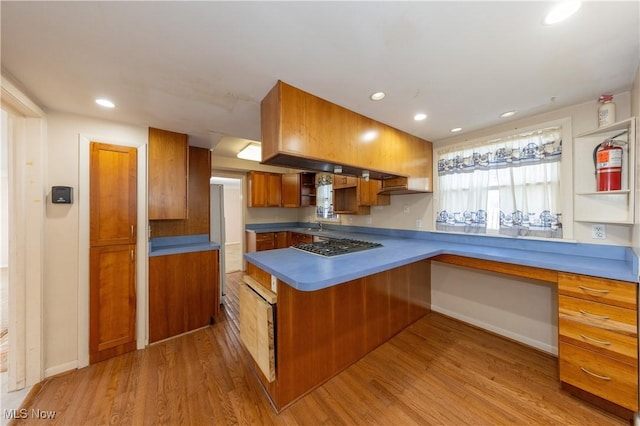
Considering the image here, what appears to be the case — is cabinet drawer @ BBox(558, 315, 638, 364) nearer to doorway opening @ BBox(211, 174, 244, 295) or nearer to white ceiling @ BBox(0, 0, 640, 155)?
white ceiling @ BBox(0, 0, 640, 155)

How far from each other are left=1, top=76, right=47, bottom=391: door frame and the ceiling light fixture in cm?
221

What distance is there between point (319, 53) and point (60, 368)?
10.6 feet

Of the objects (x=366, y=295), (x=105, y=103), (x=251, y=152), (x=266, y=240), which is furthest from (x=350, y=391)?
(x=251, y=152)

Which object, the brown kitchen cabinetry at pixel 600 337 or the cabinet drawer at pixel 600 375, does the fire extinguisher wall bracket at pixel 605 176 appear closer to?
the brown kitchen cabinetry at pixel 600 337

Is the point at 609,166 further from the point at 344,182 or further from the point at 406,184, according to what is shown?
the point at 344,182

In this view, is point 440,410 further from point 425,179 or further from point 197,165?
point 197,165

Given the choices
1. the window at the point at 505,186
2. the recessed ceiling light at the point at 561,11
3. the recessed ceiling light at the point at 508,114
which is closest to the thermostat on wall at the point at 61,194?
the recessed ceiling light at the point at 561,11

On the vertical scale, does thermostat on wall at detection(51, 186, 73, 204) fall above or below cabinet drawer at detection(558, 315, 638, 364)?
above

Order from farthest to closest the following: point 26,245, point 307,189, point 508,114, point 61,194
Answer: point 307,189 < point 508,114 < point 61,194 < point 26,245

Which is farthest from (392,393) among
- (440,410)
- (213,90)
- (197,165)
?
(197,165)

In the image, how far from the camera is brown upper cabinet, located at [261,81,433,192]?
1.58m

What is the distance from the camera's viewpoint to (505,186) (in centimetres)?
238

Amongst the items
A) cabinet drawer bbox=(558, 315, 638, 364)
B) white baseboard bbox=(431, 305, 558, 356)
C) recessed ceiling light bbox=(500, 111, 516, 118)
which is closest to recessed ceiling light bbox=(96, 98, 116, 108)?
recessed ceiling light bbox=(500, 111, 516, 118)

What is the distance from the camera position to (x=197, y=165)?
312 centimetres
